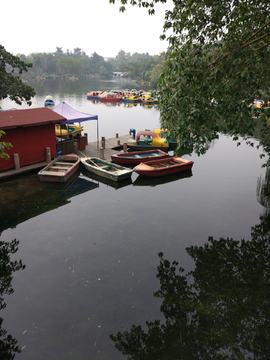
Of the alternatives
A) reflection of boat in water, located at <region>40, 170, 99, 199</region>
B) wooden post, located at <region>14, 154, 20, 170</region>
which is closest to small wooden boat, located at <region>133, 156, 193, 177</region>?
reflection of boat in water, located at <region>40, 170, 99, 199</region>

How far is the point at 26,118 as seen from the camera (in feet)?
52.1

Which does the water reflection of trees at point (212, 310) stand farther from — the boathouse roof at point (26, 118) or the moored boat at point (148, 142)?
the moored boat at point (148, 142)

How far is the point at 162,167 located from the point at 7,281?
11582mm

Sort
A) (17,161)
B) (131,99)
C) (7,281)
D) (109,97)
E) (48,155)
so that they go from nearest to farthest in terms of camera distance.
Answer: (7,281), (17,161), (48,155), (131,99), (109,97)

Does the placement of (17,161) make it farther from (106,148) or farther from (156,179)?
(156,179)

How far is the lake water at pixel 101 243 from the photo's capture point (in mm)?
6246

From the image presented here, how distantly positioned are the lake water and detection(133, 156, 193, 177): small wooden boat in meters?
0.55

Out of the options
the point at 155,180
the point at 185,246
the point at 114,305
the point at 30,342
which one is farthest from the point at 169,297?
the point at 155,180

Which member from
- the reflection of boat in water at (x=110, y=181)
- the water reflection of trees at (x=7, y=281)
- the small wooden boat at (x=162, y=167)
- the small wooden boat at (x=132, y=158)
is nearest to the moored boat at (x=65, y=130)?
the small wooden boat at (x=132, y=158)

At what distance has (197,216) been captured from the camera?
12.1m

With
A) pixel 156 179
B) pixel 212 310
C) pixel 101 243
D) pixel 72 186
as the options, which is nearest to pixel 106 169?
pixel 72 186

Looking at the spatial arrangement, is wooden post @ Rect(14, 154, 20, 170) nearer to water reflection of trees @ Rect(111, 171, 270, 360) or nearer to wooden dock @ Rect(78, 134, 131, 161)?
wooden dock @ Rect(78, 134, 131, 161)

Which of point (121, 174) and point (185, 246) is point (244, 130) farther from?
point (121, 174)

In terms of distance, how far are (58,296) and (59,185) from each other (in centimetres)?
874
